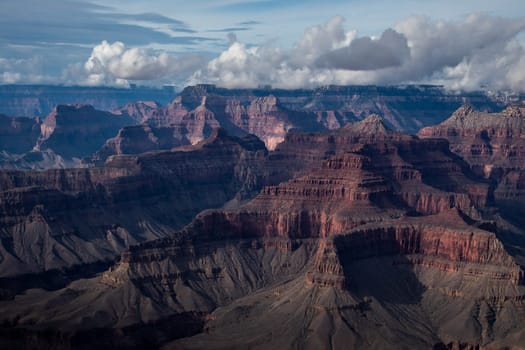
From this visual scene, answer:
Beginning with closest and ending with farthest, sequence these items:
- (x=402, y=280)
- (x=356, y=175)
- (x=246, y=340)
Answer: (x=246, y=340) < (x=402, y=280) < (x=356, y=175)

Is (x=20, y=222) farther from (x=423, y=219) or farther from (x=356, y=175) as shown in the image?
(x=423, y=219)

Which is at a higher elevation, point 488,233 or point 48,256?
point 488,233

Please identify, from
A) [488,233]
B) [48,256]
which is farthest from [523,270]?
[48,256]

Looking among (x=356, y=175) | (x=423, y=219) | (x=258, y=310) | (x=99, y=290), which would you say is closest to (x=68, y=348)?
(x=99, y=290)

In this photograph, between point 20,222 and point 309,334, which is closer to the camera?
point 309,334

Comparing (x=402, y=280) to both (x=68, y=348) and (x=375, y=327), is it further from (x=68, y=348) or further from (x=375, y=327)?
(x=68, y=348)

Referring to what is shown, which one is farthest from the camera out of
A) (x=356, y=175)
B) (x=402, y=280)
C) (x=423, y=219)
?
(x=356, y=175)

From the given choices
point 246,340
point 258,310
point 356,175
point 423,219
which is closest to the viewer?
point 246,340

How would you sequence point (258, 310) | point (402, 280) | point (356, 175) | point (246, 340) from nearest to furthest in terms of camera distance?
point (246, 340) < point (258, 310) < point (402, 280) < point (356, 175)

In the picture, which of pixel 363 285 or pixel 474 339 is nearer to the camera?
pixel 474 339
